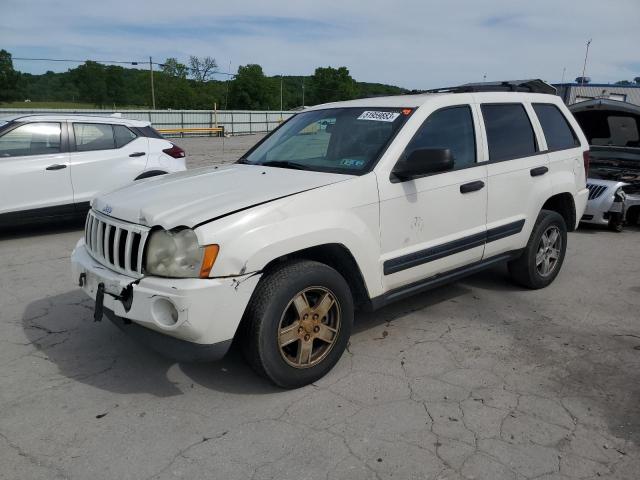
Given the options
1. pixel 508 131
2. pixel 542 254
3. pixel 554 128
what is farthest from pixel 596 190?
pixel 508 131

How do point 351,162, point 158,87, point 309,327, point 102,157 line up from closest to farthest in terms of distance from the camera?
point 309,327 → point 351,162 → point 102,157 → point 158,87

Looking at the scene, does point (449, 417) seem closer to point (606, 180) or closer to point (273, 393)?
point (273, 393)

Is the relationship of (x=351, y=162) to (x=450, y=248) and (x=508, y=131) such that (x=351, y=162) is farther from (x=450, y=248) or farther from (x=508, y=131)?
(x=508, y=131)

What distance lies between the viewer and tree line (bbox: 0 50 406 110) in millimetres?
64250

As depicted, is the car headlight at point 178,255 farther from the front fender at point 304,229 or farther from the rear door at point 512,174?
the rear door at point 512,174

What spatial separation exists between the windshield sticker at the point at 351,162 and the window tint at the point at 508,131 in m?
1.29

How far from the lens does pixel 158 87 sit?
2847 inches

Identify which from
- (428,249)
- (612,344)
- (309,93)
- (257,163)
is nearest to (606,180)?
(612,344)

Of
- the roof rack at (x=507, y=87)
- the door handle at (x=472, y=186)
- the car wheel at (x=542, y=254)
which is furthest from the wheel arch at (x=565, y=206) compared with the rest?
the door handle at (x=472, y=186)

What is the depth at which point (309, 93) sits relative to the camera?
273ft

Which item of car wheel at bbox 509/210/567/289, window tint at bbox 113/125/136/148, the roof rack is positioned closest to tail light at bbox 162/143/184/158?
window tint at bbox 113/125/136/148

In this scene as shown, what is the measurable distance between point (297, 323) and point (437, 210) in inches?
54.7

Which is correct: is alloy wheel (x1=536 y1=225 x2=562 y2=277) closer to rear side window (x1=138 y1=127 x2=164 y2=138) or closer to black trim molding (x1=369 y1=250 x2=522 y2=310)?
black trim molding (x1=369 y1=250 x2=522 y2=310)

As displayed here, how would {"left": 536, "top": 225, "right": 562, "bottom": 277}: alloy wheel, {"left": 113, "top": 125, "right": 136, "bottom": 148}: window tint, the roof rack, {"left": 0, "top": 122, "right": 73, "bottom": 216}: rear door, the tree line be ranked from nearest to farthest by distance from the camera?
the roof rack, {"left": 536, "top": 225, "right": 562, "bottom": 277}: alloy wheel, {"left": 0, "top": 122, "right": 73, "bottom": 216}: rear door, {"left": 113, "top": 125, "right": 136, "bottom": 148}: window tint, the tree line
